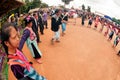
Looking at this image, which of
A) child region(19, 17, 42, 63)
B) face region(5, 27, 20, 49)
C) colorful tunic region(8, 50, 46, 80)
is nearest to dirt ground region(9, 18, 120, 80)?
child region(19, 17, 42, 63)

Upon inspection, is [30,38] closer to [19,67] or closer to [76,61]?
[76,61]

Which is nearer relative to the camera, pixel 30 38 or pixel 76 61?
pixel 30 38

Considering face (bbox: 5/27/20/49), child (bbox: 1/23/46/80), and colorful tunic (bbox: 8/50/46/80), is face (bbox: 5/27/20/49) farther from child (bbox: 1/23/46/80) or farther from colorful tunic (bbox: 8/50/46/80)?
colorful tunic (bbox: 8/50/46/80)

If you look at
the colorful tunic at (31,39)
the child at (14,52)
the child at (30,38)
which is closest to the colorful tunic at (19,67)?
the child at (14,52)

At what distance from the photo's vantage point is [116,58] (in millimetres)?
9078

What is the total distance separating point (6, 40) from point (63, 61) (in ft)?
17.0

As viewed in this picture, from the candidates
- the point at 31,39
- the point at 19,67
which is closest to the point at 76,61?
the point at 31,39

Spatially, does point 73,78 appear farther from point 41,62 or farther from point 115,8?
point 115,8

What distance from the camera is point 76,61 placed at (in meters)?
7.80

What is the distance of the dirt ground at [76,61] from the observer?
6.71 meters

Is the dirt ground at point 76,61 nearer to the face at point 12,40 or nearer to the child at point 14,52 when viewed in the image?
the child at point 14,52

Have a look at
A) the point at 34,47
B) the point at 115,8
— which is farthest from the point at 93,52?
the point at 115,8

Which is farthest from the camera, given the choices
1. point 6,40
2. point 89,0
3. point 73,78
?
point 89,0

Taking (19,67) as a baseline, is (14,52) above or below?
above
